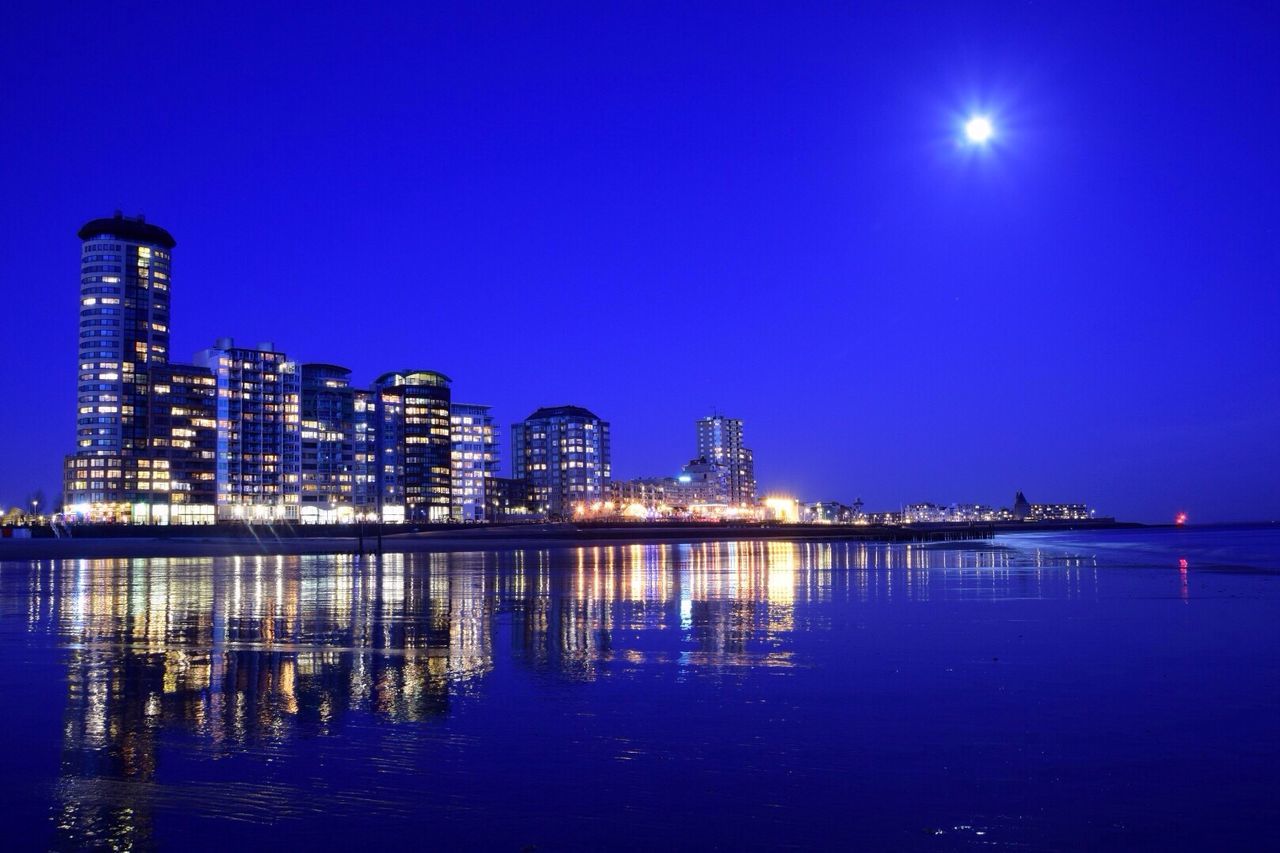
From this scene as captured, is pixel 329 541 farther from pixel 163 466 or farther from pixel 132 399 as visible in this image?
pixel 132 399

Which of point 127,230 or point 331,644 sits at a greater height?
point 127,230

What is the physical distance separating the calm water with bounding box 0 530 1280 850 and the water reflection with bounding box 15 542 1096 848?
0.09m

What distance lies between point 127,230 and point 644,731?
683 ft

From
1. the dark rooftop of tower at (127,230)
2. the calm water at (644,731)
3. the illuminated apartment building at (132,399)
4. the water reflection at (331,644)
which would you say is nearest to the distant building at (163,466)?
the illuminated apartment building at (132,399)

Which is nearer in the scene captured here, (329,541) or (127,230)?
(329,541)

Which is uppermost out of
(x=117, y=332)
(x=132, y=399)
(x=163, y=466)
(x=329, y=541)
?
(x=117, y=332)

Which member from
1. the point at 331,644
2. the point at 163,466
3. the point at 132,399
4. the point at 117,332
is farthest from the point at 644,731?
the point at 117,332

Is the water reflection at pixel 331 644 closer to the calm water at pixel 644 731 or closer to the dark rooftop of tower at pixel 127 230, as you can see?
the calm water at pixel 644 731

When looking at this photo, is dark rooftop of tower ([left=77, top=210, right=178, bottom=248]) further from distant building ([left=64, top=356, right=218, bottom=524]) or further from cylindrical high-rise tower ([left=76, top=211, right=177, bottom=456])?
distant building ([left=64, top=356, right=218, bottom=524])

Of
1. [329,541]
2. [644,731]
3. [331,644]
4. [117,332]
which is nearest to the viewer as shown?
[644,731]

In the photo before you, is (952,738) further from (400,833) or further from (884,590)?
(884,590)

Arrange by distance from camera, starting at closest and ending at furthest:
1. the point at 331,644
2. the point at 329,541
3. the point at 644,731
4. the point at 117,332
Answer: the point at 644,731, the point at 331,644, the point at 329,541, the point at 117,332

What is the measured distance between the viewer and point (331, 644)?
20.5m

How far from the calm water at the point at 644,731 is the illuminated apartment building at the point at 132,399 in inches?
6945
